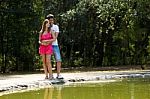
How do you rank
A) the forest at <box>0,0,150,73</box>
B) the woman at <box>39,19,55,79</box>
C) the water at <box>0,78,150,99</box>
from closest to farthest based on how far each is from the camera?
the water at <box>0,78,150,99</box> → the woman at <box>39,19,55,79</box> → the forest at <box>0,0,150,73</box>

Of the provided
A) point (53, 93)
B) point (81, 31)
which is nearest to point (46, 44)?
point (53, 93)

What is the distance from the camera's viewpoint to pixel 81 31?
2392cm

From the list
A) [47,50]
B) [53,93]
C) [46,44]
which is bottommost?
[53,93]

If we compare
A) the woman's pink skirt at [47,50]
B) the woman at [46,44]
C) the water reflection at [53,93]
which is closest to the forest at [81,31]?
the woman at [46,44]

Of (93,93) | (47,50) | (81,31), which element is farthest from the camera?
(81,31)

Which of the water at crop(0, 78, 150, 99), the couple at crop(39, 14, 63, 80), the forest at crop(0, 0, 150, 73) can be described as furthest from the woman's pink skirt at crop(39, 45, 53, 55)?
the forest at crop(0, 0, 150, 73)

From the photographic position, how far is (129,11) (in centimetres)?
2150

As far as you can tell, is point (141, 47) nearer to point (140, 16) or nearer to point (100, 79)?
point (140, 16)

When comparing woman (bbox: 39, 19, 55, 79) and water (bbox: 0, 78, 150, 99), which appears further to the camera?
woman (bbox: 39, 19, 55, 79)

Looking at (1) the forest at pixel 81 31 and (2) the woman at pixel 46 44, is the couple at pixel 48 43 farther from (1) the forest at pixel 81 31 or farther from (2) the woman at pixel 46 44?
(1) the forest at pixel 81 31

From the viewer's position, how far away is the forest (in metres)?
18.8

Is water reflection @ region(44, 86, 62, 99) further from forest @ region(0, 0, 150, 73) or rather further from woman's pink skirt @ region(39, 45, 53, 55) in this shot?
forest @ region(0, 0, 150, 73)

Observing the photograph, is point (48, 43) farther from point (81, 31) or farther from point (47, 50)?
point (81, 31)

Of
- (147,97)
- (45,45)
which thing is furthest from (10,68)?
(147,97)
